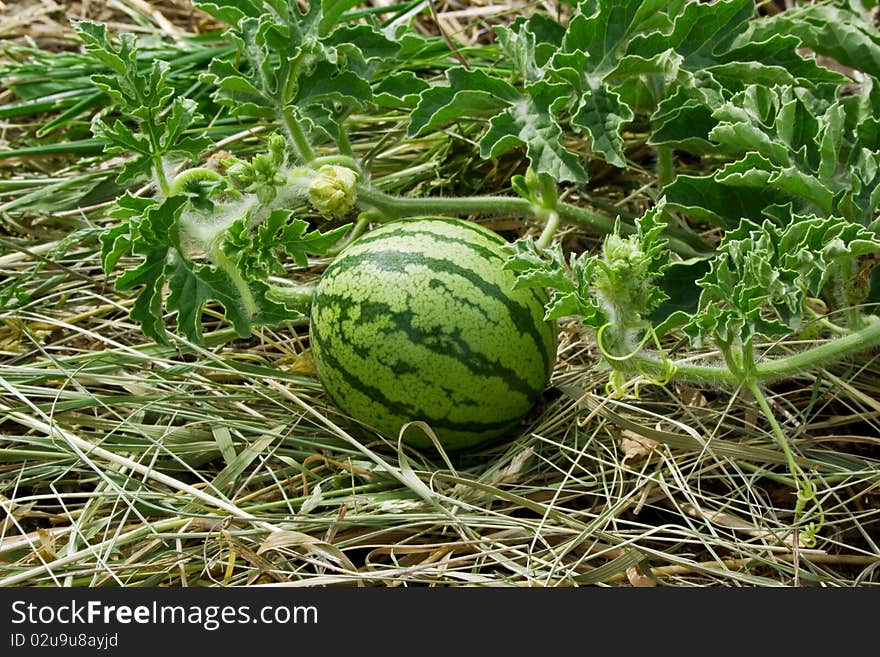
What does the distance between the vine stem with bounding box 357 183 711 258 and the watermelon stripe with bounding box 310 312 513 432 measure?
0.47m

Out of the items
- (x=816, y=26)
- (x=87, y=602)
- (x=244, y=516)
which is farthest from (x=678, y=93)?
(x=87, y=602)

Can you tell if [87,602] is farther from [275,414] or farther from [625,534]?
[625,534]

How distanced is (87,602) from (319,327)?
0.86 metres

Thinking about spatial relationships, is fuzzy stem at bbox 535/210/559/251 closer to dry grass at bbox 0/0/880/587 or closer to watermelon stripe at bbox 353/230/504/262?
watermelon stripe at bbox 353/230/504/262

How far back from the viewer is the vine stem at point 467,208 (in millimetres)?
2734

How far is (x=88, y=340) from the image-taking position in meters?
3.19

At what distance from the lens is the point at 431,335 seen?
7.68ft

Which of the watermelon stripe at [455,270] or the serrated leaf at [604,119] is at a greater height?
the serrated leaf at [604,119]

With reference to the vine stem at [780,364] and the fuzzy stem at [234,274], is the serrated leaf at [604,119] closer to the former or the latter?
the vine stem at [780,364]

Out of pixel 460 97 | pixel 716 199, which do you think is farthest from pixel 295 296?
pixel 716 199

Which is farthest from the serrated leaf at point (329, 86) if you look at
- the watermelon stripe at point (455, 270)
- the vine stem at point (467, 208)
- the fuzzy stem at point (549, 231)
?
the fuzzy stem at point (549, 231)

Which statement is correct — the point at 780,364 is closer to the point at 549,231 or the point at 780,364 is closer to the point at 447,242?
the point at 549,231

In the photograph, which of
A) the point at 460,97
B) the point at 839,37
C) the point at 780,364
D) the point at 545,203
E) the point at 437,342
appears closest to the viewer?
the point at 780,364

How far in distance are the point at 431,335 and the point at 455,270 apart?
18cm
